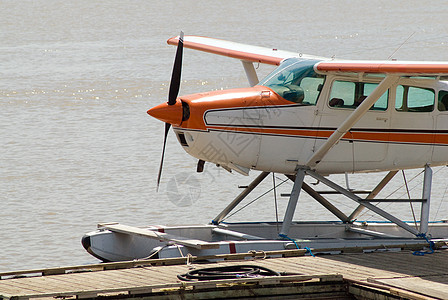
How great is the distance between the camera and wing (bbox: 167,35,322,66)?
38.6 feet

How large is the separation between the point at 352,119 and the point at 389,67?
745 millimetres

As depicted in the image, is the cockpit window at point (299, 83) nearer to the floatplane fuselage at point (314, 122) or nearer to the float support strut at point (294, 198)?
the floatplane fuselage at point (314, 122)

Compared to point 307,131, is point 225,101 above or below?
above

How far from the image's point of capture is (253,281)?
8312 mm

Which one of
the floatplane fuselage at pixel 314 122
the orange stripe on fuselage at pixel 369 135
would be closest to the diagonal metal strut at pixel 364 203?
the floatplane fuselage at pixel 314 122

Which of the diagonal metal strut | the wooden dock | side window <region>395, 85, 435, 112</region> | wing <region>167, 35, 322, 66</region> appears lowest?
Result: the wooden dock

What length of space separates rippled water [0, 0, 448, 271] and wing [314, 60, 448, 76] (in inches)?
176

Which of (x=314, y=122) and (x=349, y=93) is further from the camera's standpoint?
(x=349, y=93)

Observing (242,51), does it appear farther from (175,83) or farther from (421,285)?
(421,285)

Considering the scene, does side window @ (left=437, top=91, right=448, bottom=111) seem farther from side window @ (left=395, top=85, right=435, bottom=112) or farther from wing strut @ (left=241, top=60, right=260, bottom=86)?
wing strut @ (left=241, top=60, right=260, bottom=86)

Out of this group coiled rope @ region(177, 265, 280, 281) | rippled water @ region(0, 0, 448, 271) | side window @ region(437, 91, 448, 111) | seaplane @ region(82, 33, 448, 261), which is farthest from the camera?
rippled water @ region(0, 0, 448, 271)

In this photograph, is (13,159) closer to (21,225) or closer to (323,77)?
(21,225)

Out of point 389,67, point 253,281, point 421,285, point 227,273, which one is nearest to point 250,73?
point 389,67

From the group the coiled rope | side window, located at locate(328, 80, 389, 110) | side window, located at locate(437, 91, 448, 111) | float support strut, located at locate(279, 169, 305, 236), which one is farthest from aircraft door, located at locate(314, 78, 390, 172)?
the coiled rope
